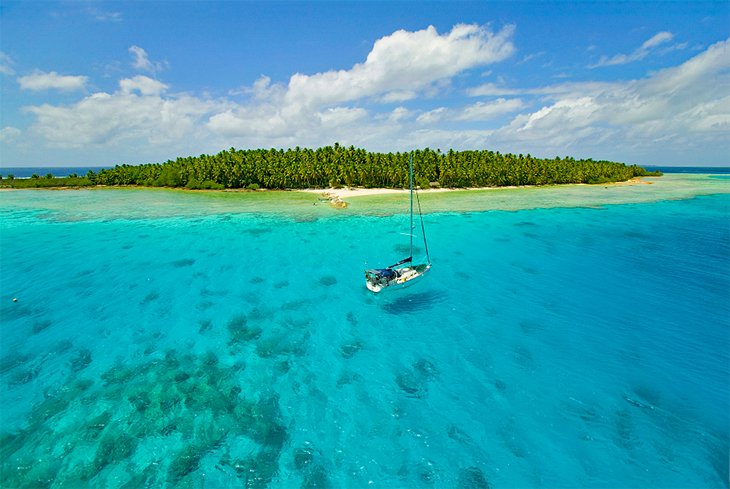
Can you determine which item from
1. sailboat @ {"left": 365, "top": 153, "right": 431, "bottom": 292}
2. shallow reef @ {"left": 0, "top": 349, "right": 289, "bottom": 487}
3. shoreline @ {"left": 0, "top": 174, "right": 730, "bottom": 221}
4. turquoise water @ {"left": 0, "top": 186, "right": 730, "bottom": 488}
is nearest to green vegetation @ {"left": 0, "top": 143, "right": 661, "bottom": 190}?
shoreline @ {"left": 0, "top": 174, "right": 730, "bottom": 221}

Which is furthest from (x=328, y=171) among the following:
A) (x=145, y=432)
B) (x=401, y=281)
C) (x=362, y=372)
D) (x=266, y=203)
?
(x=145, y=432)

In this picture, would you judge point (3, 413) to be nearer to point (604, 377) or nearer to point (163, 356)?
point (163, 356)

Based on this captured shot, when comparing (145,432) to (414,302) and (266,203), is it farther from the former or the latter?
(266,203)

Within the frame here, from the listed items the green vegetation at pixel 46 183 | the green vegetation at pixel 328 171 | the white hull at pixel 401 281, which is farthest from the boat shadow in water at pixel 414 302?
the green vegetation at pixel 46 183

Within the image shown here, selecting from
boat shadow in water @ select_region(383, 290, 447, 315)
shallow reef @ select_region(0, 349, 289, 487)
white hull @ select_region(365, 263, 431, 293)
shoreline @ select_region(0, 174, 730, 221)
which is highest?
shoreline @ select_region(0, 174, 730, 221)

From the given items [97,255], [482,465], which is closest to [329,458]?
[482,465]

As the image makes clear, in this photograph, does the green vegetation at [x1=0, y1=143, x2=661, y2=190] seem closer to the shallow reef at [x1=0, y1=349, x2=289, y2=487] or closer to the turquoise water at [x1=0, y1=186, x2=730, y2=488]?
the turquoise water at [x1=0, y1=186, x2=730, y2=488]
